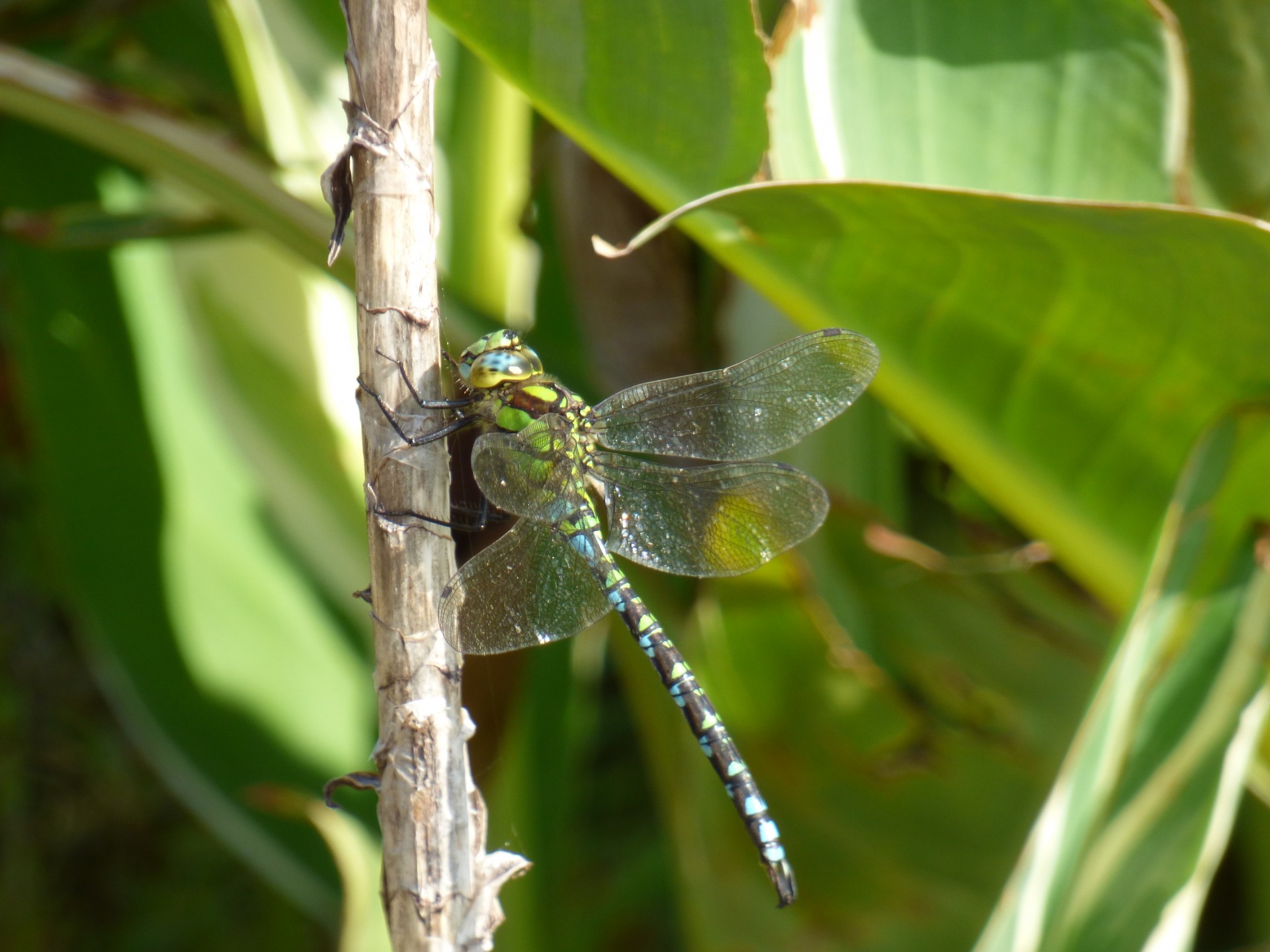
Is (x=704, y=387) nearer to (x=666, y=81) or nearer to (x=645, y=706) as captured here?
(x=666, y=81)

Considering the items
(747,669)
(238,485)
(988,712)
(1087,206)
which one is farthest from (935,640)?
(238,485)

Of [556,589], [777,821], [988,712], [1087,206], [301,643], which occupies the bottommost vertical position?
[777,821]

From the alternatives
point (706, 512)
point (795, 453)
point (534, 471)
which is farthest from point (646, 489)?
point (795, 453)

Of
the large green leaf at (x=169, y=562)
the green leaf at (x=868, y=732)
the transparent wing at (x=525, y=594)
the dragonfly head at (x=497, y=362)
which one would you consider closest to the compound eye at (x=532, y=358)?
the dragonfly head at (x=497, y=362)

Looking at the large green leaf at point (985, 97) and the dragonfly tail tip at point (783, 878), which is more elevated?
the large green leaf at point (985, 97)

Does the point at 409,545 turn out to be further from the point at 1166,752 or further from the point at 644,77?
the point at 1166,752

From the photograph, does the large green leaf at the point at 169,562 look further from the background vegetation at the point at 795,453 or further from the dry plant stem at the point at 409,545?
the dry plant stem at the point at 409,545
